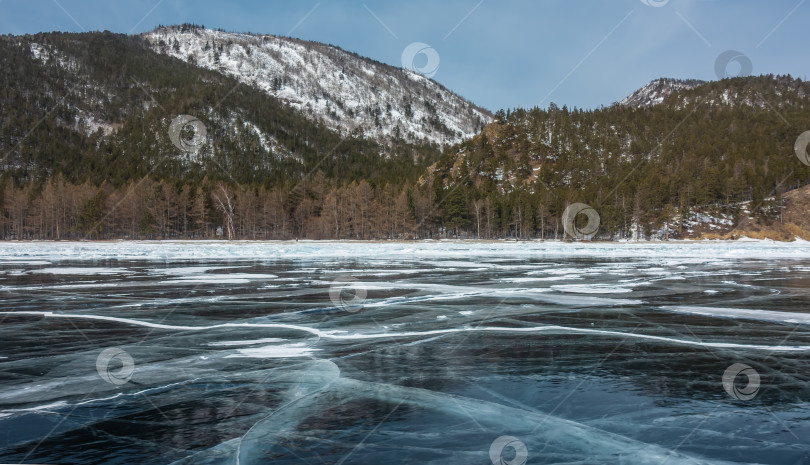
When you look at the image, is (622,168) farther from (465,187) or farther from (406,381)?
(406,381)

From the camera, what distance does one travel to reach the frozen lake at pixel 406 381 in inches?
181

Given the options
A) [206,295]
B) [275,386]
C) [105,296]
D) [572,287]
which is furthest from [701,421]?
[105,296]

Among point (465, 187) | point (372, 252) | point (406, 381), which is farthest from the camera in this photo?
point (465, 187)

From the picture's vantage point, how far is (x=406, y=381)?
22.2 ft

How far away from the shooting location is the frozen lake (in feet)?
15.1

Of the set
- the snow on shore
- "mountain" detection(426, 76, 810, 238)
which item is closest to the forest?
"mountain" detection(426, 76, 810, 238)

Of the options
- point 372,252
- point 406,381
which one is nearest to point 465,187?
point 372,252

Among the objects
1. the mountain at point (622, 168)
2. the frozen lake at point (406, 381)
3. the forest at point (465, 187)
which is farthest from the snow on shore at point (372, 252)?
the mountain at point (622, 168)

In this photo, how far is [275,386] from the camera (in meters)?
6.55

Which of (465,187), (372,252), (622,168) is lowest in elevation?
(372,252)

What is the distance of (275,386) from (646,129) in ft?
635

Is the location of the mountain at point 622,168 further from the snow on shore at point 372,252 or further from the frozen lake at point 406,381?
the frozen lake at point 406,381

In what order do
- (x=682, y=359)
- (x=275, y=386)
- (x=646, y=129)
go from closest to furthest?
(x=275, y=386) < (x=682, y=359) < (x=646, y=129)

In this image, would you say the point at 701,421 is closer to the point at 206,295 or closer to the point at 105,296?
the point at 206,295
